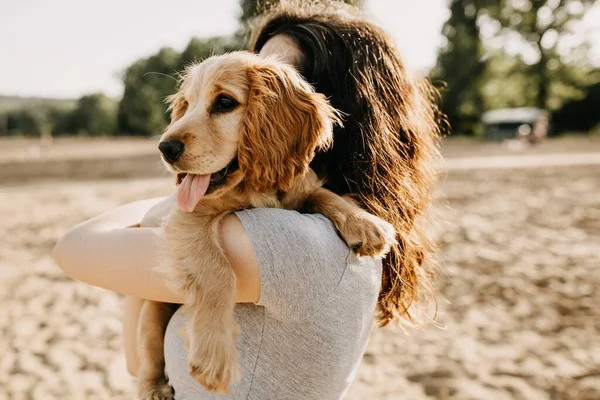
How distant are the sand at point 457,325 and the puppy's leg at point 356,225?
2.61 feet

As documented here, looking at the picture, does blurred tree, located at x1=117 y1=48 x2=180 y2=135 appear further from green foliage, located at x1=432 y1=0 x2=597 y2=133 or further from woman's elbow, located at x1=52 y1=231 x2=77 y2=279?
woman's elbow, located at x1=52 y1=231 x2=77 y2=279

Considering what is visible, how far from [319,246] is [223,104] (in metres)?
0.87

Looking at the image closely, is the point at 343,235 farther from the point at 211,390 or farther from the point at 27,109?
the point at 27,109

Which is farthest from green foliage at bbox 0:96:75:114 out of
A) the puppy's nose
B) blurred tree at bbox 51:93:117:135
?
the puppy's nose

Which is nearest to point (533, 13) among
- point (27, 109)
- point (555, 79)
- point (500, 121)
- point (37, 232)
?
point (555, 79)

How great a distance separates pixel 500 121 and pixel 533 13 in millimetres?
8824

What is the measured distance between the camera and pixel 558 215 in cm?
870

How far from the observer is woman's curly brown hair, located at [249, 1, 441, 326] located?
1933mm

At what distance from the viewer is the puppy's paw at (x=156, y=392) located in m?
2.24

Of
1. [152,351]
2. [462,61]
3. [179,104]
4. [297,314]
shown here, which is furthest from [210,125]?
[462,61]

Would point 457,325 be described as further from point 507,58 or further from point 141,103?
point 141,103

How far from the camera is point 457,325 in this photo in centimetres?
470

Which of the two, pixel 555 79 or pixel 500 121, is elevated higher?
pixel 555 79

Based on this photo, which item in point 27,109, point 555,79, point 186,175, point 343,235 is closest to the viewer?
point 343,235
